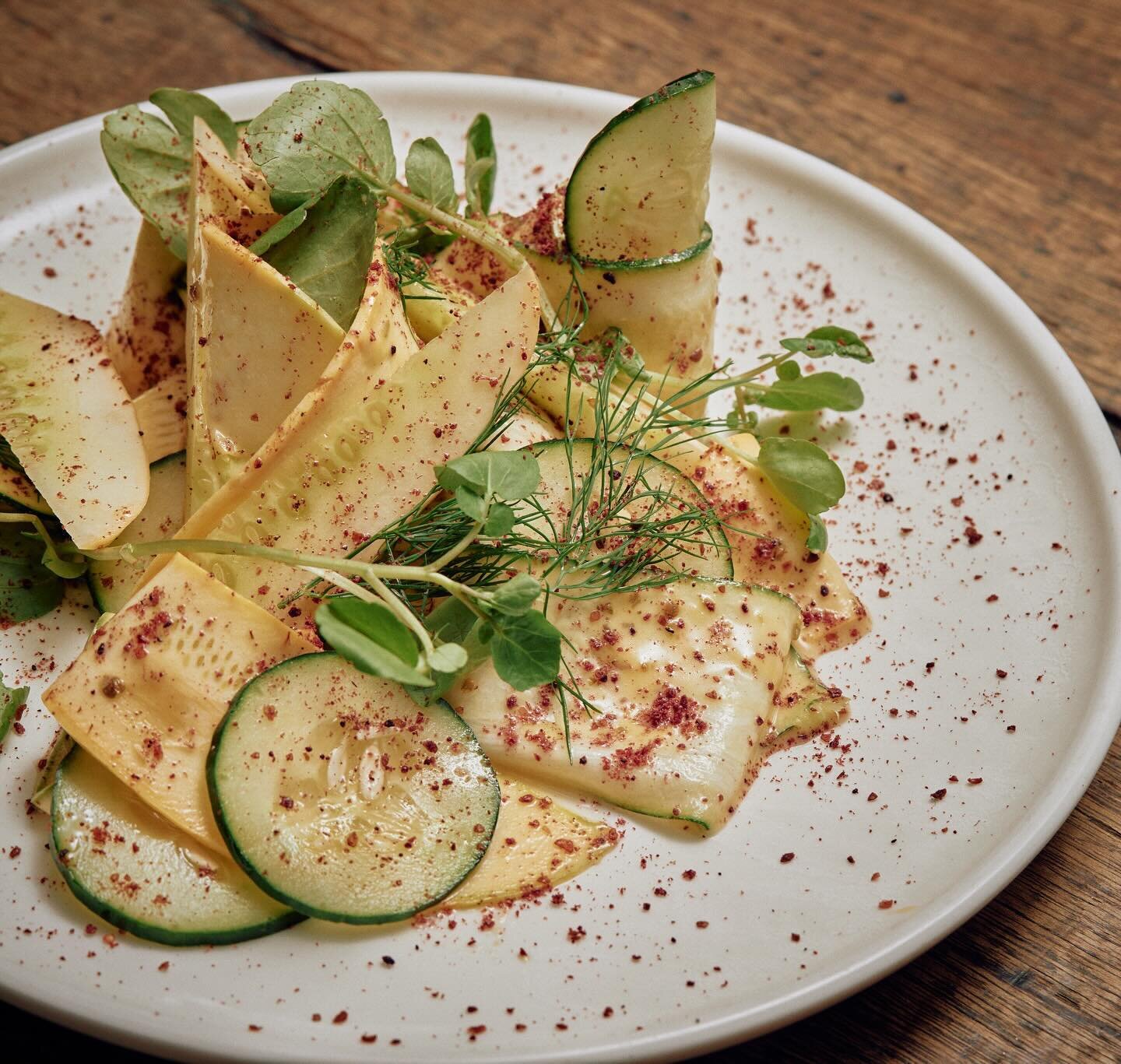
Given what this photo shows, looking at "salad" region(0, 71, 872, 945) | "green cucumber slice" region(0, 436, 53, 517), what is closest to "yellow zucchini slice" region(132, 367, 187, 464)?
Result: "salad" region(0, 71, 872, 945)

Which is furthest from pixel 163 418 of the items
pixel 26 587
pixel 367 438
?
pixel 367 438

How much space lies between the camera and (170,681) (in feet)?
6.20

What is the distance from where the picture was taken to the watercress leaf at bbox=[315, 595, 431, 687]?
5.61 feet

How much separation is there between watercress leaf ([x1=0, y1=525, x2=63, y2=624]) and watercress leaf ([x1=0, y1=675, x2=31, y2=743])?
0.54ft

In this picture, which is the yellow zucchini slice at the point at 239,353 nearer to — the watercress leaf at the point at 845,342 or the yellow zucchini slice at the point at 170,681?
the yellow zucchini slice at the point at 170,681

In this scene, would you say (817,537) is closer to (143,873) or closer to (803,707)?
(803,707)

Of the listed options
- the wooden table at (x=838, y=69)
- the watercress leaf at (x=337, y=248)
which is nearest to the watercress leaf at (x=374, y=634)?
the watercress leaf at (x=337, y=248)

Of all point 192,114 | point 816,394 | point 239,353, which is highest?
point 192,114

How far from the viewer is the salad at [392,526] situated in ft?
6.00

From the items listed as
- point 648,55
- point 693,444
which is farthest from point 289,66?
point 693,444

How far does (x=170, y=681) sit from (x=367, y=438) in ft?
1.85

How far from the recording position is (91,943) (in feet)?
5.73

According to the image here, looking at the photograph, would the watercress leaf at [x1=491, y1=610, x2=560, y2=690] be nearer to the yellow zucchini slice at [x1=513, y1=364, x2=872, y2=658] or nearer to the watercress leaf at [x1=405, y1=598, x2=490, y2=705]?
the watercress leaf at [x1=405, y1=598, x2=490, y2=705]

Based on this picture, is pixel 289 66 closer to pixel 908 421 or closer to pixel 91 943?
pixel 908 421
